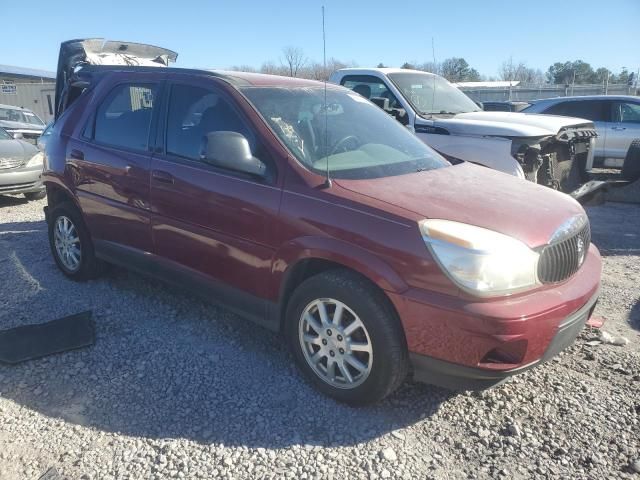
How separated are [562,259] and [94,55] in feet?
18.3

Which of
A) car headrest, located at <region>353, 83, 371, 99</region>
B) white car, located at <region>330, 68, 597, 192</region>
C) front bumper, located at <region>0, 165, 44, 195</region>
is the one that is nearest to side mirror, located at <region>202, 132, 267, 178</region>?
white car, located at <region>330, 68, 597, 192</region>

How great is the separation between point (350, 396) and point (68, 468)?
148 centimetres

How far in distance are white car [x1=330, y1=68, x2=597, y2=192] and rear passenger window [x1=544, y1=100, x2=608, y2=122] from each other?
413 centimetres

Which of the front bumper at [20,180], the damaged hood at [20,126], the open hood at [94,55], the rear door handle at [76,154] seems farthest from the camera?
the damaged hood at [20,126]

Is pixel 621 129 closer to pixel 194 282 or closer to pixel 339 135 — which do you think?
pixel 339 135

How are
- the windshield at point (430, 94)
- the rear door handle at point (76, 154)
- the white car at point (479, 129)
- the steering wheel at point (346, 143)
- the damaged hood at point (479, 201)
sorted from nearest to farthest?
the damaged hood at point (479, 201) → the steering wheel at point (346, 143) → the rear door handle at point (76, 154) → the white car at point (479, 129) → the windshield at point (430, 94)

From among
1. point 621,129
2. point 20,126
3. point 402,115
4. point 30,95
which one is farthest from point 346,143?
point 30,95

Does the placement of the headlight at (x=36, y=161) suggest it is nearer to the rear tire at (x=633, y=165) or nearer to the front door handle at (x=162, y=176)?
the front door handle at (x=162, y=176)

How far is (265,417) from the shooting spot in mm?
2926

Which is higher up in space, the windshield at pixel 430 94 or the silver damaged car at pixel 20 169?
the windshield at pixel 430 94

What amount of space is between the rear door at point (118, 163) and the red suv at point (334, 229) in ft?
0.06

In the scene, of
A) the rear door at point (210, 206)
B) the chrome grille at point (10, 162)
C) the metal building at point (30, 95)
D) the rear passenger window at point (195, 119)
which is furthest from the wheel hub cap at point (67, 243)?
the metal building at point (30, 95)

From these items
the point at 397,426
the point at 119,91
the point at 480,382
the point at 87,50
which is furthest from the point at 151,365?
the point at 87,50

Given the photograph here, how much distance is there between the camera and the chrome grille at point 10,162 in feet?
28.3
